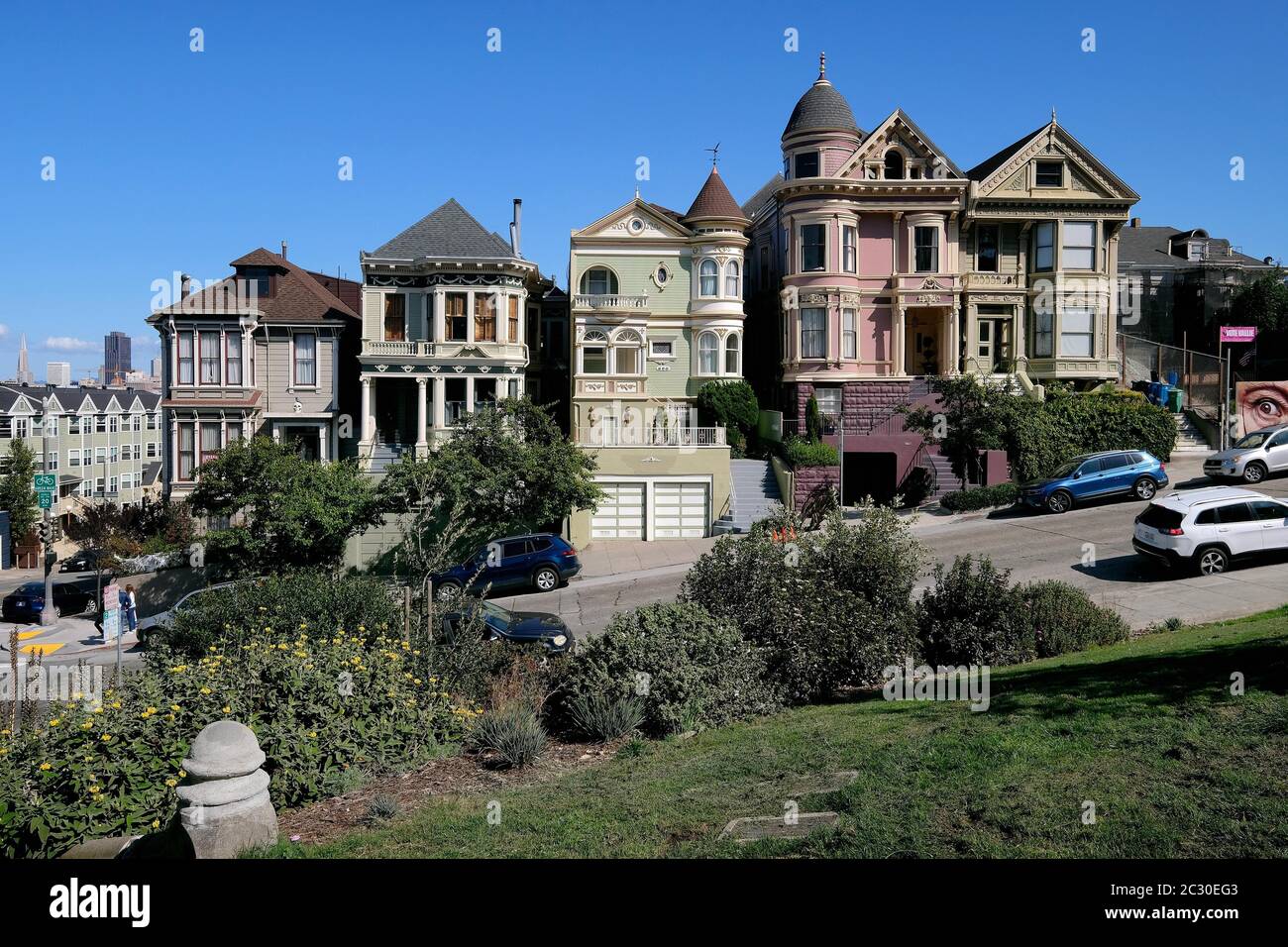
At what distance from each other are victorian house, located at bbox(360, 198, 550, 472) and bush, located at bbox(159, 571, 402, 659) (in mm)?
22068

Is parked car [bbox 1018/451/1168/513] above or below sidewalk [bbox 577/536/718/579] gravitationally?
above

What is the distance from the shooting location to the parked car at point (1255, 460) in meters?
30.5

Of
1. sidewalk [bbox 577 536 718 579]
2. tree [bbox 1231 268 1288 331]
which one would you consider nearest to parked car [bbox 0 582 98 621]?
sidewalk [bbox 577 536 718 579]

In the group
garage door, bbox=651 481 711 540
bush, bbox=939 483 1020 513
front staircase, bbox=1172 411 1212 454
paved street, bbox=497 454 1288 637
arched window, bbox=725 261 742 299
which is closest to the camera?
paved street, bbox=497 454 1288 637

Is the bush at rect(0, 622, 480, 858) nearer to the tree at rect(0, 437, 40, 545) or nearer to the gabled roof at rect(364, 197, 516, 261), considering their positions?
the gabled roof at rect(364, 197, 516, 261)

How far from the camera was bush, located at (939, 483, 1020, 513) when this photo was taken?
103 ft

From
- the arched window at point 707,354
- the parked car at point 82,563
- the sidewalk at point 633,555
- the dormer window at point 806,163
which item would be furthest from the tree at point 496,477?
the dormer window at point 806,163

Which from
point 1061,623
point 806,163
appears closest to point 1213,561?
point 1061,623

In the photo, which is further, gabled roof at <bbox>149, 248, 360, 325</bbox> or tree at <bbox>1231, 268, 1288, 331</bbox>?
tree at <bbox>1231, 268, 1288, 331</bbox>

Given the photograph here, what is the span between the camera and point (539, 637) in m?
18.6

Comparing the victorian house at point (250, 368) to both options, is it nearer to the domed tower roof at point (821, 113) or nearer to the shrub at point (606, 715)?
the domed tower roof at point (821, 113)
